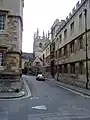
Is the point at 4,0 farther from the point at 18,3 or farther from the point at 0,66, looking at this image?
the point at 0,66

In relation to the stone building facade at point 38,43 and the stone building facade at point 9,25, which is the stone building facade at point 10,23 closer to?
the stone building facade at point 9,25

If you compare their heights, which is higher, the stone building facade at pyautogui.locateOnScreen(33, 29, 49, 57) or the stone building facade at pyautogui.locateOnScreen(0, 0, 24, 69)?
the stone building facade at pyautogui.locateOnScreen(33, 29, 49, 57)

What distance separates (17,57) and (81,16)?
1292cm

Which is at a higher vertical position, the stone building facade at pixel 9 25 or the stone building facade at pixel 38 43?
the stone building facade at pixel 38 43

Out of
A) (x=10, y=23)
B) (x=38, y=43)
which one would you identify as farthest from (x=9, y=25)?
(x=38, y=43)

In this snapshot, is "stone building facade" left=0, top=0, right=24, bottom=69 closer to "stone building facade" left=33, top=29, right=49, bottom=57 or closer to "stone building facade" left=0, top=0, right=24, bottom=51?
"stone building facade" left=0, top=0, right=24, bottom=51

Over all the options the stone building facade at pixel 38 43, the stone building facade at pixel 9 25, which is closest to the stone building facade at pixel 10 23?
the stone building facade at pixel 9 25

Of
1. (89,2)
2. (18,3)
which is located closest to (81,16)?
(89,2)

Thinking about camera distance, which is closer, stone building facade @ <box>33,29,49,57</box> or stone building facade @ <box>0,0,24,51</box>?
stone building facade @ <box>0,0,24,51</box>

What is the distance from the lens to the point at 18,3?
21.8 m

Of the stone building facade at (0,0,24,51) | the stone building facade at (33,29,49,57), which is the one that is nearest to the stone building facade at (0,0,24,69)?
the stone building facade at (0,0,24,51)

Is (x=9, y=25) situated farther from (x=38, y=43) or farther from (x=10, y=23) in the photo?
(x=38, y=43)

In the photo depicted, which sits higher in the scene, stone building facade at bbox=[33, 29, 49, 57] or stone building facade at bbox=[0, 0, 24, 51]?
stone building facade at bbox=[33, 29, 49, 57]

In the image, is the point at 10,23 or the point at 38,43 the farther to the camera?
the point at 38,43
